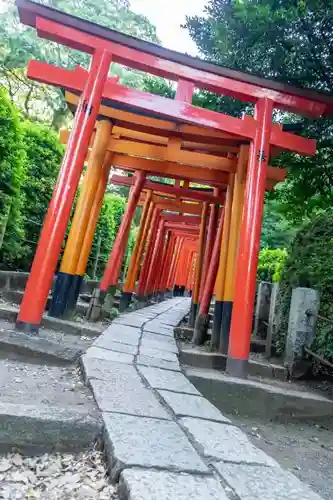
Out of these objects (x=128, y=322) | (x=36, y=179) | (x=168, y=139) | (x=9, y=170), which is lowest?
(x=128, y=322)

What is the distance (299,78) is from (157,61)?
2.57m

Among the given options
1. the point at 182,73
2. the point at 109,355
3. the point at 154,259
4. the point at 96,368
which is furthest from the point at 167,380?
the point at 154,259

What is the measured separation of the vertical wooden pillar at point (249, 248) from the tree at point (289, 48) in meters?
0.72

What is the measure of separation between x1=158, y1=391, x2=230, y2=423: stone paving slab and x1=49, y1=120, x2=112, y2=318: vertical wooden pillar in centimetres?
339

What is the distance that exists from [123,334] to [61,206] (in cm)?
170

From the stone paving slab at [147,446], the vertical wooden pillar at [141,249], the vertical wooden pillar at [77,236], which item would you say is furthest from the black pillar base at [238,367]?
the vertical wooden pillar at [141,249]

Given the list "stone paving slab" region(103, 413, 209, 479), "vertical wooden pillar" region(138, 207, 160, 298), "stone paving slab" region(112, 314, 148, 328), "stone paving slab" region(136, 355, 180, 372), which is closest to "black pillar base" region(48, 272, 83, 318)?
"stone paving slab" region(112, 314, 148, 328)

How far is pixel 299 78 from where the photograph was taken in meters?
6.47

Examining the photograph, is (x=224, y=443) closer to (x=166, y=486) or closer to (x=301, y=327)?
(x=166, y=486)

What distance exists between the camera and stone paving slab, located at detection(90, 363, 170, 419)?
7.48ft

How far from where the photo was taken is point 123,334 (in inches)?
203

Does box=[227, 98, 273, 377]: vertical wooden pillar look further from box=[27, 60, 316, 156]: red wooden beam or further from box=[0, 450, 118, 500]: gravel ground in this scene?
box=[0, 450, 118, 500]: gravel ground

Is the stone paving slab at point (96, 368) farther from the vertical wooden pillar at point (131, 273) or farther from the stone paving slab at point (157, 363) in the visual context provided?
the vertical wooden pillar at point (131, 273)

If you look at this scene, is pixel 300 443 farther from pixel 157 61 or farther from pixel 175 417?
pixel 157 61
